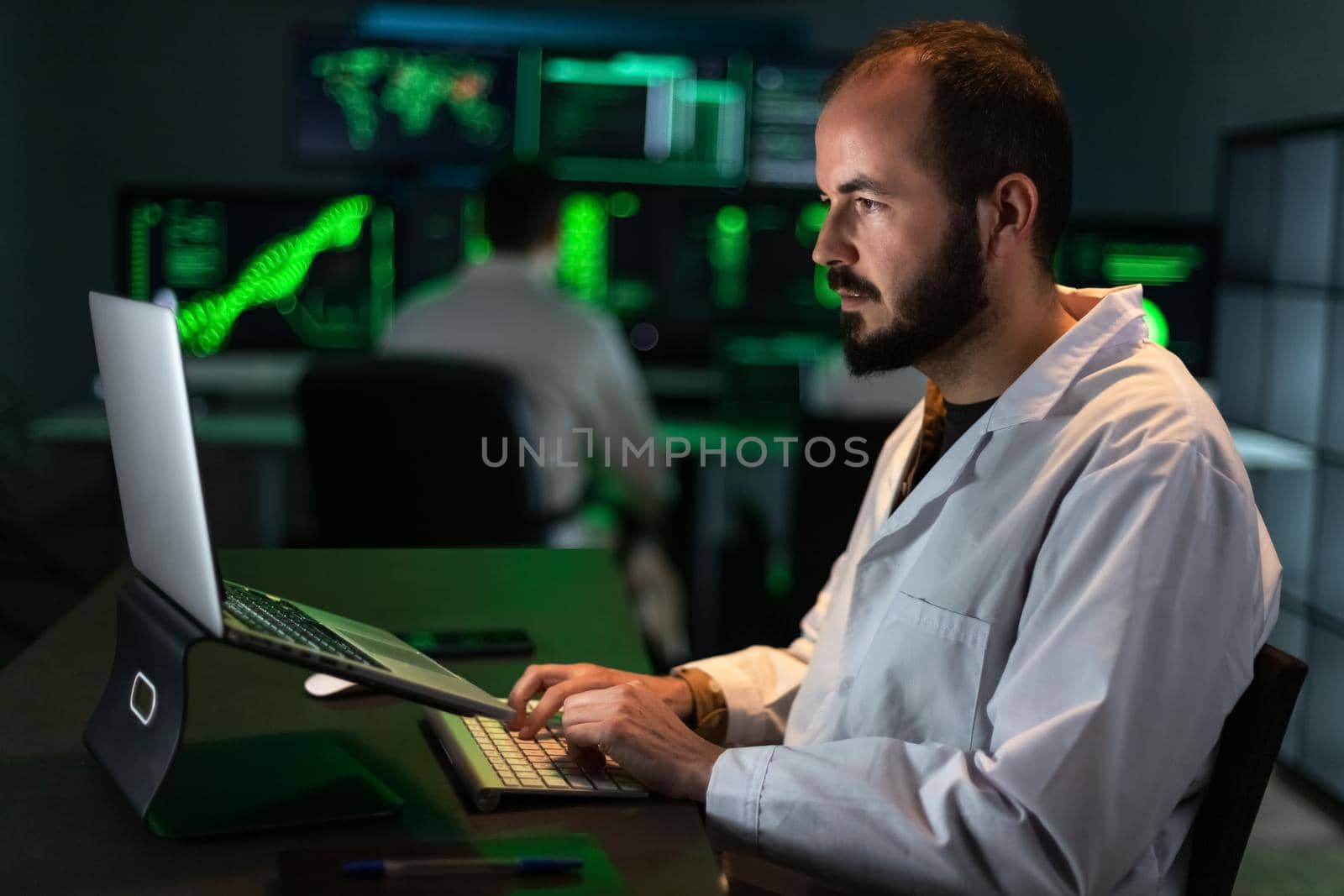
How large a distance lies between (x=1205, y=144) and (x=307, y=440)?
A: 2.57m

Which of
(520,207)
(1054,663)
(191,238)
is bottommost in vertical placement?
(1054,663)

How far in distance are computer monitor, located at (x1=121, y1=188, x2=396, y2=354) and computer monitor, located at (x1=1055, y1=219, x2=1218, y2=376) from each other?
5.40ft

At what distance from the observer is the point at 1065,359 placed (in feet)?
3.75

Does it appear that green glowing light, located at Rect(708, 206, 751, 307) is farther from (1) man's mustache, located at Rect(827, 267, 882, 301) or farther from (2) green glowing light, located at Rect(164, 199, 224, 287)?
(1) man's mustache, located at Rect(827, 267, 882, 301)

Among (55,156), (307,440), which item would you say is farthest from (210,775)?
(55,156)

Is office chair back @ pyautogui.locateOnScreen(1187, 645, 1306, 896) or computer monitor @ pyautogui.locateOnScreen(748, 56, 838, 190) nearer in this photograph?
office chair back @ pyautogui.locateOnScreen(1187, 645, 1306, 896)

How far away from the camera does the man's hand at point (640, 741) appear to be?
1.00 metres

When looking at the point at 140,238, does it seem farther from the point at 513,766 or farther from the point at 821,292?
the point at 513,766

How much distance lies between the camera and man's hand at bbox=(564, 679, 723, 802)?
3.28 feet

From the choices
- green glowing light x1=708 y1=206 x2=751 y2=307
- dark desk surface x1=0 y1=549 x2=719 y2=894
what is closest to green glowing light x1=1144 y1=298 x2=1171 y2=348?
green glowing light x1=708 y1=206 x2=751 y2=307

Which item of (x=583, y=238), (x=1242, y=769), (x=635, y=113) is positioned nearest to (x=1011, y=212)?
(x=1242, y=769)

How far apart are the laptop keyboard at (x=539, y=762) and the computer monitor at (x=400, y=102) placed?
9.89ft

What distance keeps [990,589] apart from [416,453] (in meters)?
1.62

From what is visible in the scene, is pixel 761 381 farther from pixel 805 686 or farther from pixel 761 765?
pixel 761 765
